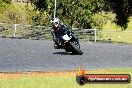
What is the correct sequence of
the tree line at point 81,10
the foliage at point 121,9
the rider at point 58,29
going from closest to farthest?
the rider at point 58,29 < the tree line at point 81,10 < the foliage at point 121,9

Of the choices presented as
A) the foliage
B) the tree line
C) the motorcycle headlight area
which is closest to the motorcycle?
the motorcycle headlight area

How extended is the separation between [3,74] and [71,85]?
10.3ft

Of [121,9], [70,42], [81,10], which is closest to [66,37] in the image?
[70,42]

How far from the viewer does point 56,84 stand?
32.2ft

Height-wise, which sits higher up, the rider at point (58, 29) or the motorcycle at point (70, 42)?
the rider at point (58, 29)

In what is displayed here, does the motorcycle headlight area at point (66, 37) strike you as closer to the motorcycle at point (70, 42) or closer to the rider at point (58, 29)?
the motorcycle at point (70, 42)

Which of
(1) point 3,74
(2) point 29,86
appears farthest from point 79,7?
(2) point 29,86

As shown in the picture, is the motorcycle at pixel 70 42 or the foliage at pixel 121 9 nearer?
the motorcycle at pixel 70 42

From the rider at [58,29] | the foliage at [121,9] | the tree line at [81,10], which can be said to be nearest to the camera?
the rider at [58,29]

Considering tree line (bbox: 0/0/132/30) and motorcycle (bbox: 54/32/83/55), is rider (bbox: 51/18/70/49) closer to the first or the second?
motorcycle (bbox: 54/32/83/55)

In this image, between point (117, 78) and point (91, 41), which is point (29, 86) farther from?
point (91, 41)

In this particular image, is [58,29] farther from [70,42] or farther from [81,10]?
[81,10]

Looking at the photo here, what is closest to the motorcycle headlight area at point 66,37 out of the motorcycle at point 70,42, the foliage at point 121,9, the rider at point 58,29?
the motorcycle at point 70,42

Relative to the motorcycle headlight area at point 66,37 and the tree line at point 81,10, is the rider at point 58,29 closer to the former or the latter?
the motorcycle headlight area at point 66,37
